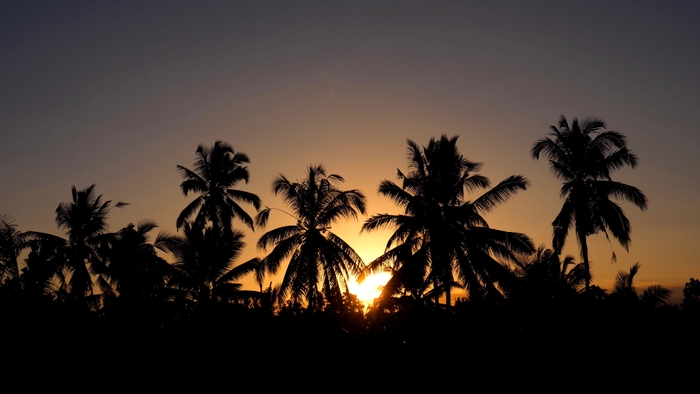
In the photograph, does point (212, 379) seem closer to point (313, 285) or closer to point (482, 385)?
point (482, 385)

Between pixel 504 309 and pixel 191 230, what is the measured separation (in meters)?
22.6

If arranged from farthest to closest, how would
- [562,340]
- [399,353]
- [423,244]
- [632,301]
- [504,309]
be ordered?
[423,244], [632,301], [504,309], [562,340], [399,353]

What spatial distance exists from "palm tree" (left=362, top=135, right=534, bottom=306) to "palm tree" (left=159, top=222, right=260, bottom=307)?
1004 cm

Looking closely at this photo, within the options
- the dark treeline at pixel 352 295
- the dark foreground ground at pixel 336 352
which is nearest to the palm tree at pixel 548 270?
the dark treeline at pixel 352 295

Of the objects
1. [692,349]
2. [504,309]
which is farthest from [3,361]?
[692,349]

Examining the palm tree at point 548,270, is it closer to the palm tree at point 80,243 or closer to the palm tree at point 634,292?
the palm tree at point 634,292

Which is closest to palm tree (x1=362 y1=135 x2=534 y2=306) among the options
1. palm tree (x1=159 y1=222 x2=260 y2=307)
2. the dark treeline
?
the dark treeline

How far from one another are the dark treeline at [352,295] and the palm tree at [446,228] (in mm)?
69

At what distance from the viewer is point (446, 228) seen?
26.6m

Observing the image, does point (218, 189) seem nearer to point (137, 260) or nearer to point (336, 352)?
point (137, 260)

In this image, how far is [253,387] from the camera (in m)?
11.9

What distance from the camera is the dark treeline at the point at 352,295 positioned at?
12516mm

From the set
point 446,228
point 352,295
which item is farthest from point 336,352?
point 446,228

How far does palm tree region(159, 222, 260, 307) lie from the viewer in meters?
33.0
